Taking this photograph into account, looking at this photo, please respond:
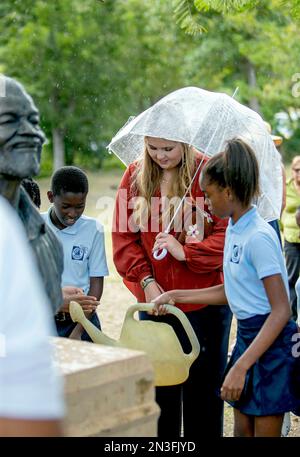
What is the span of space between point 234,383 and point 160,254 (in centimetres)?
97

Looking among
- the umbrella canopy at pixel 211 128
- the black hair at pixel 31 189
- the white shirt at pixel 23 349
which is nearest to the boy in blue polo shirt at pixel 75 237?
the black hair at pixel 31 189

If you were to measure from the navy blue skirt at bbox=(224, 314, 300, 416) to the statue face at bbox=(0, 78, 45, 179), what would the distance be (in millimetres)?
1801

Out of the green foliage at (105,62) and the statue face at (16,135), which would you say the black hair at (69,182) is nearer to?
the statue face at (16,135)

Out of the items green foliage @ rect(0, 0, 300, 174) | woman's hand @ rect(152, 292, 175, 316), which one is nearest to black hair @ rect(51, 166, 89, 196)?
woman's hand @ rect(152, 292, 175, 316)

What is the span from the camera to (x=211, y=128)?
4.62m

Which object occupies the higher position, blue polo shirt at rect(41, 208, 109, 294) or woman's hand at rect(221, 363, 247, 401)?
blue polo shirt at rect(41, 208, 109, 294)

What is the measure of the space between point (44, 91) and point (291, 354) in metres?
27.4

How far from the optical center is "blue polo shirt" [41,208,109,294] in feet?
15.8

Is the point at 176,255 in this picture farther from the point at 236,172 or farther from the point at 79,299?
the point at 236,172

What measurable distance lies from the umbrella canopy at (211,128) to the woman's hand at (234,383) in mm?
998

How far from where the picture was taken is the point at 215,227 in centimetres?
454

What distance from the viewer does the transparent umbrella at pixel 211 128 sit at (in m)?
4.47

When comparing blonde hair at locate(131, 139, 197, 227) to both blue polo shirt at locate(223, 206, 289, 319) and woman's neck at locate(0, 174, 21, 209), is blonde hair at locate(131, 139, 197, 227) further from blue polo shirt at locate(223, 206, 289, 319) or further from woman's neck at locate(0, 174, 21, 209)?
woman's neck at locate(0, 174, 21, 209)
